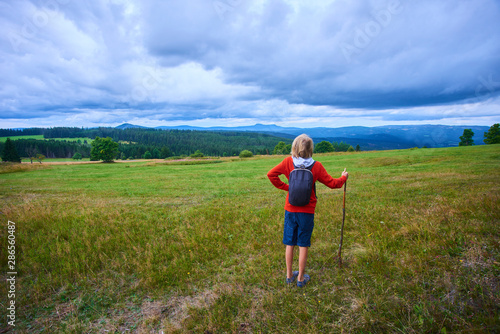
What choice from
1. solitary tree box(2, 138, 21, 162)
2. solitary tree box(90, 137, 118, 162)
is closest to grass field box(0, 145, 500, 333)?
solitary tree box(90, 137, 118, 162)

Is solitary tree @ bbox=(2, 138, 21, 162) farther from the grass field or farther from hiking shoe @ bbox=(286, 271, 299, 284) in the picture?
hiking shoe @ bbox=(286, 271, 299, 284)

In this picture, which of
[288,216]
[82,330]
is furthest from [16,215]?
[288,216]

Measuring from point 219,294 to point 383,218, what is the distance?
6454mm

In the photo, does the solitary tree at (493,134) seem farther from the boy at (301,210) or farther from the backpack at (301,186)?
the backpack at (301,186)

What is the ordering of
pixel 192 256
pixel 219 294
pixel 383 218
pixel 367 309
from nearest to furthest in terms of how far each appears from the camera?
pixel 367 309, pixel 219 294, pixel 192 256, pixel 383 218

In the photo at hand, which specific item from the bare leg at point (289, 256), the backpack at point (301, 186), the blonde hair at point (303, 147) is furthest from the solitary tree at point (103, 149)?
the backpack at point (301, 186)

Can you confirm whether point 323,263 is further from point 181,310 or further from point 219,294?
point 181,310

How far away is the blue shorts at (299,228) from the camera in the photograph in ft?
14.9

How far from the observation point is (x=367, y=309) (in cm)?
369

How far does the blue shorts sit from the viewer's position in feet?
14.9

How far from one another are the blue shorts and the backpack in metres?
0.41

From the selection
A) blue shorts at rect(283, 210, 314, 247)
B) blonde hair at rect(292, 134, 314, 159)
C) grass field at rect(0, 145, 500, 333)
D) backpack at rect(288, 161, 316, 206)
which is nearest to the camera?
grass field at rect(0, 145, 500, 333)

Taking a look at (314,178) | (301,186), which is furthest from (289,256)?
(314,178)

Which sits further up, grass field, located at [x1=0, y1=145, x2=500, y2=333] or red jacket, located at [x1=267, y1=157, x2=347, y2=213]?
red jacket, located at [x1=267, y1=157, x2=347, y2=213]
